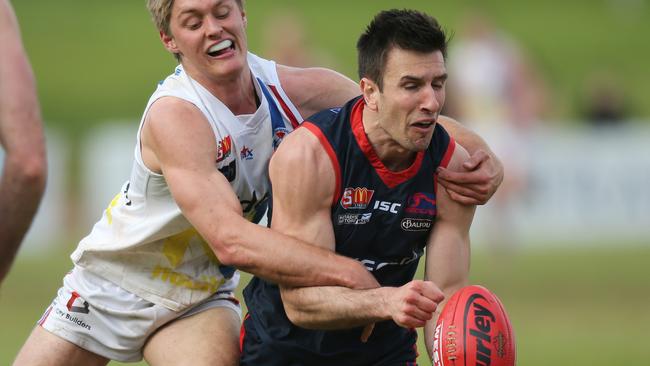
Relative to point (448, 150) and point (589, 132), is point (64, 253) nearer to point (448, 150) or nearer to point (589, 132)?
point (589, 132)

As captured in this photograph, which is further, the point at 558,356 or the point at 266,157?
the point at 558,356

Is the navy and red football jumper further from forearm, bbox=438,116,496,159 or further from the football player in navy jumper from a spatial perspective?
forearm, bbox=438,116,496,159

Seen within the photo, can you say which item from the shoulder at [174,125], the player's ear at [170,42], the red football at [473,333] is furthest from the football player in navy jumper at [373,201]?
the player's ear at [170,42]

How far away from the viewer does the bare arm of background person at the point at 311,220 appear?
5.72 meters

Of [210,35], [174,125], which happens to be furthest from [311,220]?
[210,35]

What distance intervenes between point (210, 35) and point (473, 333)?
194 centimetres

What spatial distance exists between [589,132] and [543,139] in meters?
0.90

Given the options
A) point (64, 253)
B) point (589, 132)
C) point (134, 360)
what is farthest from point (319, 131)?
point (589, 132)

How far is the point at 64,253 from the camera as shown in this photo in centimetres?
1848

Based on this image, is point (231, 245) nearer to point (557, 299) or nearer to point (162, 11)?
point (162, 11)

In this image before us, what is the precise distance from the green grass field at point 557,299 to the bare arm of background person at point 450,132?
439 cm

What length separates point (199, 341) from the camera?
6594 mm

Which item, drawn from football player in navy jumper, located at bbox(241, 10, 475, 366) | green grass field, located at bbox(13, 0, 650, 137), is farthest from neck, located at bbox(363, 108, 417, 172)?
green grass field, located at bbox(13, 0, 650, 137)

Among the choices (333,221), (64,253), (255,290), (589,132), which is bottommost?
(64,253)
